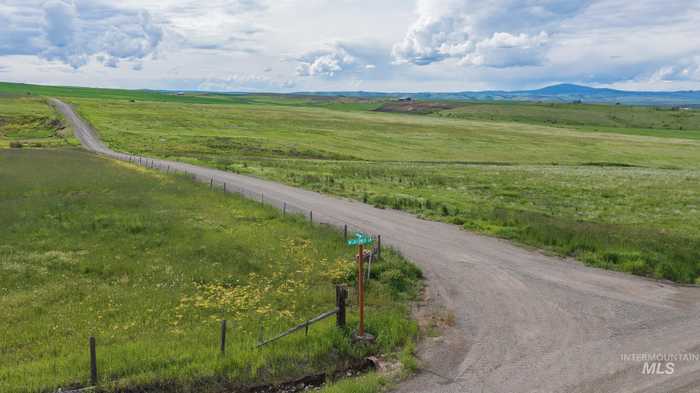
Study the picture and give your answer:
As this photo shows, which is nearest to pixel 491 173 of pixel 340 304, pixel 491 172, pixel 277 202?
pixel 491 172

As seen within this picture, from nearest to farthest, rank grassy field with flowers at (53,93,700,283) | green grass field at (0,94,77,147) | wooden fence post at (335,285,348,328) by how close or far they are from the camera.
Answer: wooden fence post at (335,285,348,328), grassy field with flowers at (53,93,700,283), green grass field at (0,94,77,147)

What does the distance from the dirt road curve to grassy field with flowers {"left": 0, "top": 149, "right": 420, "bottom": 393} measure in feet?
5.07

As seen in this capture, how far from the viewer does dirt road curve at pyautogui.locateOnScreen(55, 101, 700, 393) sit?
12.0 m

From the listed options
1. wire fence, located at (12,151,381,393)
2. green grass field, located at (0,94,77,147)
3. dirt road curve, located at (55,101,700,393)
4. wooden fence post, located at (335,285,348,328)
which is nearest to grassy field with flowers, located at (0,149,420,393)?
wire fence, located at (12,151,381,393)

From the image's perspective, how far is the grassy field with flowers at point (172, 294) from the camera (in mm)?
12375

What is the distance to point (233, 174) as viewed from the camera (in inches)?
2030

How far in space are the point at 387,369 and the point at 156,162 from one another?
53694mm

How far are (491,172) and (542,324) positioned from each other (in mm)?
46941

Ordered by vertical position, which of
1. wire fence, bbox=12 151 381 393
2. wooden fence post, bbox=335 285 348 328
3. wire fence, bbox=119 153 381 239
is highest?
wooden fence post, bbox=335 285 348 328

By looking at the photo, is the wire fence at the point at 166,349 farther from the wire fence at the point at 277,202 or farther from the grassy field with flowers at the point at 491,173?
the grassy field with flowers at the point at 491,173

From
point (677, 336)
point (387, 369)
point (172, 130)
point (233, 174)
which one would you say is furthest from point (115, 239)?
point (172, 130)

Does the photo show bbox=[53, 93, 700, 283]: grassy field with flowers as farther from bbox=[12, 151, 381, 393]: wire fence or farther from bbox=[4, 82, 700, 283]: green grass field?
bbox=[12, 151, 381, 393]: wire fence

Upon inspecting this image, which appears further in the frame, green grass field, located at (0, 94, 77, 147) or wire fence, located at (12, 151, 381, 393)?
green grass field, located at (0, 94, 77, 147)

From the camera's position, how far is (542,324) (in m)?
15.2
